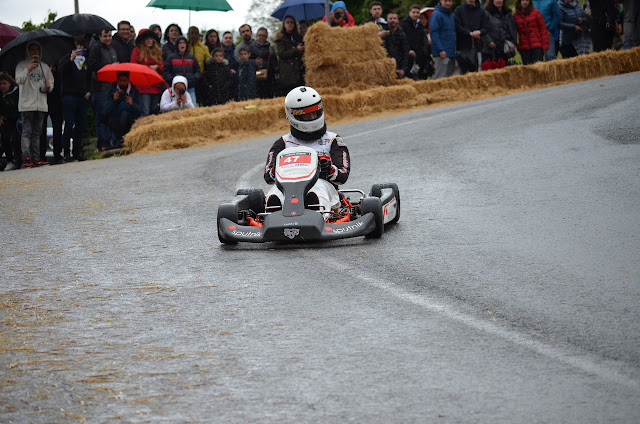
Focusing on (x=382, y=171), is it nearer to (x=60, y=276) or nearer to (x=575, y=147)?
(x=575, y=147)

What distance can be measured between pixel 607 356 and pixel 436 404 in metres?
0.99

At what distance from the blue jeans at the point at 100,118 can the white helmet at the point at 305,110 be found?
8.51m

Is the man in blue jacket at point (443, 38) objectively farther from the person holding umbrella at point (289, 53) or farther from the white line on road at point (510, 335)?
the white line on road at point (510, 335)

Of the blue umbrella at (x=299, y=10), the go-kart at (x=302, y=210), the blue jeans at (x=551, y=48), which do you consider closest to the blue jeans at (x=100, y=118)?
the blue umbrella at (x=299, y=10)

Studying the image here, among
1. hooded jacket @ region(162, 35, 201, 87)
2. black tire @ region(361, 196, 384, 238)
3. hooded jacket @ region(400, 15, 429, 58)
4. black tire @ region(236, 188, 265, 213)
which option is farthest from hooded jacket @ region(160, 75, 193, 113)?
black tire @ region(361, 196, 384, 238)

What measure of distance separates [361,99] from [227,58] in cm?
284

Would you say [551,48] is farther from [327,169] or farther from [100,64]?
[327,169]

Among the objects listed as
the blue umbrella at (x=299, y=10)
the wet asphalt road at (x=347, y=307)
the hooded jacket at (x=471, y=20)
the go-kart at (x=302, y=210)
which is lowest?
the wet asphalt road at (x=347, y=307)

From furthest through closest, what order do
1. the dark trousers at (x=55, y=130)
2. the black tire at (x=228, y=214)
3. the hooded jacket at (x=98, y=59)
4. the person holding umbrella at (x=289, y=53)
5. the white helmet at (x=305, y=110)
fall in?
the person holding umbrella at (x=289, y=53) < the hooded jacket at (x=98, y=59) < the dark trousers at (x=55, y=130) < the white helmet at (x=305, y=110) < the black tire at (x=228, y=214)

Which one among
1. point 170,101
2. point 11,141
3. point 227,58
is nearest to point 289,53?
point 227,58

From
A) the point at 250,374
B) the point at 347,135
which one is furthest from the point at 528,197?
the point at 347,135

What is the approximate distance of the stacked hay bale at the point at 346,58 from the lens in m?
18.2

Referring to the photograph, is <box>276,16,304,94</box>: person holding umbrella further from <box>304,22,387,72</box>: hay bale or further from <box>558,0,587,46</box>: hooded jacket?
<box>558,0,587,46</box>: hooded jacket

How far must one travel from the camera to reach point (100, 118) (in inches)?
648
